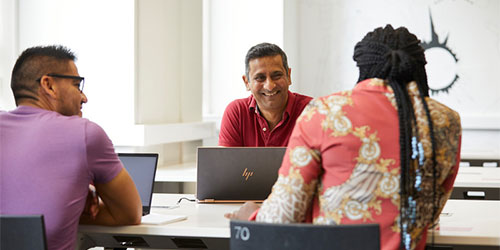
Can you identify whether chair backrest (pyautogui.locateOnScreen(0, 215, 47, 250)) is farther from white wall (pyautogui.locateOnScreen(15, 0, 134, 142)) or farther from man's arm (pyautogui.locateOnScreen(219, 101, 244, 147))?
white wall (pyautogui.locateOnScreen(15, 0, 134, 142))

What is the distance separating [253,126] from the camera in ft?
9.69

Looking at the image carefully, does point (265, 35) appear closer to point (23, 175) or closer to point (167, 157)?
point (167, 157)

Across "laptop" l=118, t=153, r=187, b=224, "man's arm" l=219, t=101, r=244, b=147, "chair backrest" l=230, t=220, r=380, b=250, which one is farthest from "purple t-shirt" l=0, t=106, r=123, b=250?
"man's arm" l=219, t=101, r=244, b=147

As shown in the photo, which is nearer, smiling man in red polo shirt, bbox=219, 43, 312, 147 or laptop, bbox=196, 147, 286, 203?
laptop, bbox=196, 147, 286, 203

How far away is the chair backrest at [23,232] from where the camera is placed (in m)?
1.57

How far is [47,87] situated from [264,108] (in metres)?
1.27

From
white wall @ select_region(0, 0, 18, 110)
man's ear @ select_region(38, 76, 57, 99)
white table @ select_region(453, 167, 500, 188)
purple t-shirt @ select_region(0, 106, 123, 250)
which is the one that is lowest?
white table @ select_region(453, 167, 500, 188)

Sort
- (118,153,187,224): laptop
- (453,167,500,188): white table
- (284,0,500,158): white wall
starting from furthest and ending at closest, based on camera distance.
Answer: (284,0,500,158): white wall → (453,167,500,188): white table → (118,153,187,224): laptop

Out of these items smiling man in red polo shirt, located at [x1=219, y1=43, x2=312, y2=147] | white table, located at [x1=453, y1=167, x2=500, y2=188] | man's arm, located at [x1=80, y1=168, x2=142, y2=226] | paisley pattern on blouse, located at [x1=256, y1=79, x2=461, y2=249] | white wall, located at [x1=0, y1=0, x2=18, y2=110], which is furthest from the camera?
white wall, located at [x1=0, y1=0, x2=18, y2=110]

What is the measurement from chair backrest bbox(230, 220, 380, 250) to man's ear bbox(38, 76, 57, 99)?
797 mm

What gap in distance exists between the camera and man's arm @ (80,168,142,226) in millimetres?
1857

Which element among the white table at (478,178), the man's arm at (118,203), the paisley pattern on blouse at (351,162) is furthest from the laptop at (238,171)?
the white table at (478,178)

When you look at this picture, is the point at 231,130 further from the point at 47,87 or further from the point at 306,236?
the point at 306,236

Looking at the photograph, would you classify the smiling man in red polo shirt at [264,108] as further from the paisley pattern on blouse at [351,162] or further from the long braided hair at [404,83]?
the paisley pattern on blouse at [351,162]
